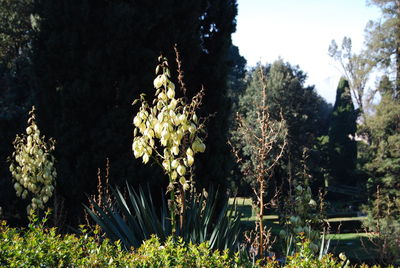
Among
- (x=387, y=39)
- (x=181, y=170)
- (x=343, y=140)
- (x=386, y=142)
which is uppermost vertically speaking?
(x=387, y=39)

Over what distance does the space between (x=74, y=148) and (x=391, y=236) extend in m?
9.35

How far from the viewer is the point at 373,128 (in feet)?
58.7

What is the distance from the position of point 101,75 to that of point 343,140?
22.8 metres

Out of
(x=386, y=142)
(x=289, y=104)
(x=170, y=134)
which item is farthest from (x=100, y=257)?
(x=289, y=104)

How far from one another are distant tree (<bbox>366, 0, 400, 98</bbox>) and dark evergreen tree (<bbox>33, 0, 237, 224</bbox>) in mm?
14729

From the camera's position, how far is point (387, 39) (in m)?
19.1

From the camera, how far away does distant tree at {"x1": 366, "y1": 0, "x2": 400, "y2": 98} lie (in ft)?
61.3

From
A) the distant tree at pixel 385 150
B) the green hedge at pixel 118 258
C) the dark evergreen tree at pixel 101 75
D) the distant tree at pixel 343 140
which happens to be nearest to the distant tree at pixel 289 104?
the distant tree at pixel 385 150

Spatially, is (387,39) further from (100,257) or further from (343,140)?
(100,257)

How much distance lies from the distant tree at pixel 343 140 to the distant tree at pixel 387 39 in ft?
21.7

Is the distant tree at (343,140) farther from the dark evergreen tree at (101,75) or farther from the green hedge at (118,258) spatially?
the green hedge at (118,258)

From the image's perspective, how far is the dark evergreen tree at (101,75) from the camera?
20.0ft

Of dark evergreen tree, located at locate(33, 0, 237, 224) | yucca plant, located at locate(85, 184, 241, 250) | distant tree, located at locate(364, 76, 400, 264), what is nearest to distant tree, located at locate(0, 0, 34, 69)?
dark evergreen tree, located at locate(33, 0, 237, 224)

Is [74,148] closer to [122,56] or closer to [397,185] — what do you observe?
[122,56]
